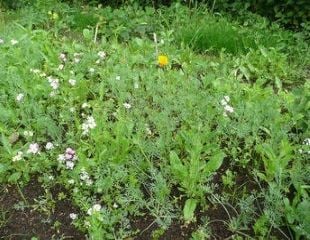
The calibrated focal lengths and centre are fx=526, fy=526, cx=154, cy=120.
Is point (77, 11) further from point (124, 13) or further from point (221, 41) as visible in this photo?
point (221, 41)

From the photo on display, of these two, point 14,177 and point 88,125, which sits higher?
point 88,125

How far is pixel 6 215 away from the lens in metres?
3.07

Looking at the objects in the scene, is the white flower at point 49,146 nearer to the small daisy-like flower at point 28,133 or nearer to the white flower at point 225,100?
the small daisy-like flower at point 28,133

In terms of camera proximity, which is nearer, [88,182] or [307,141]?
[88,182]

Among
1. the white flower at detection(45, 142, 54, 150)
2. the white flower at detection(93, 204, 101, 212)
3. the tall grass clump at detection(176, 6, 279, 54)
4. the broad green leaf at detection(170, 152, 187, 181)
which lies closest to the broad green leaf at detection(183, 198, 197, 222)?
the broad green leaf at detection(170, 152, 187, 181)

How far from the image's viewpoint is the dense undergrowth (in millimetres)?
2912

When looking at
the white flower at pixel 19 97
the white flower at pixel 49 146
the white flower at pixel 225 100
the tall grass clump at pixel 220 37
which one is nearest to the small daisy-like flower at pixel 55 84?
the white flower at pixel 19 97

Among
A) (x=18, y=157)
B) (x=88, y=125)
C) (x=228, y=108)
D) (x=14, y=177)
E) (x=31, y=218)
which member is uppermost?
(x=228, y=108)

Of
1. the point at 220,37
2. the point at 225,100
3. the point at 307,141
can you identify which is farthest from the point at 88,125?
the point at 220,37

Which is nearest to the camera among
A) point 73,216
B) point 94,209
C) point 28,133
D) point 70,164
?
point 94,209

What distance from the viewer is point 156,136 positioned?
11.2 ft

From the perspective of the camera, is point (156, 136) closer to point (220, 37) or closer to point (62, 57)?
point (62, 57)

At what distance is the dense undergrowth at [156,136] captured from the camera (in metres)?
2.91

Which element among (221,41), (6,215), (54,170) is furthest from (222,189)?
(221,41)
